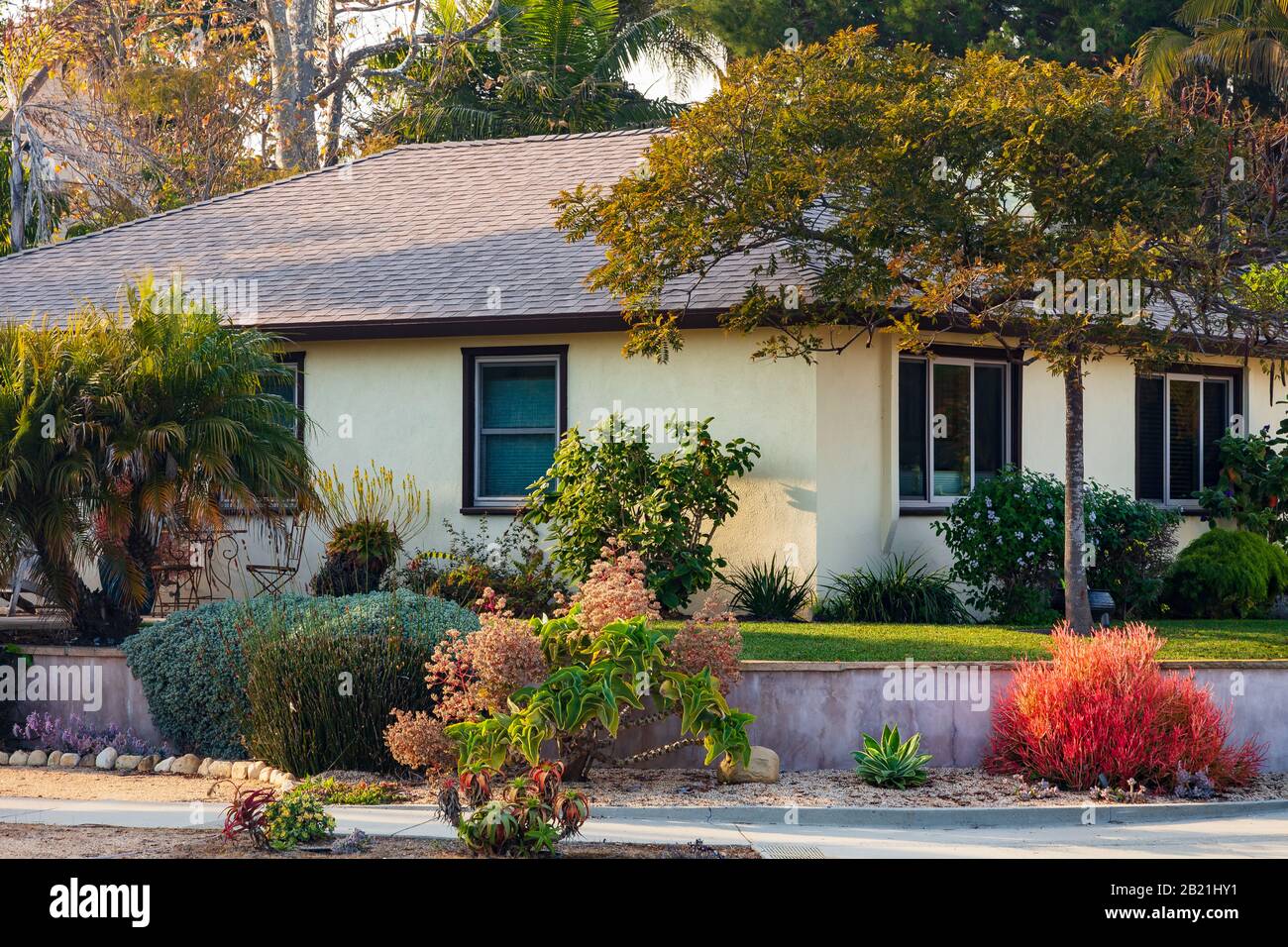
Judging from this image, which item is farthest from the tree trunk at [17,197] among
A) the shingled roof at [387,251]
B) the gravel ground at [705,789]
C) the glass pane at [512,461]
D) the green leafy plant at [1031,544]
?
the green leafy plant at [1031,544]

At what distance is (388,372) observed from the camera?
17.3 meters

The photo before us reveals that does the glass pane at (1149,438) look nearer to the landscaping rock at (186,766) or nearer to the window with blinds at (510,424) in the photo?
the window with blinds at (510,424)

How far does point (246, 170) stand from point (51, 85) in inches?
749

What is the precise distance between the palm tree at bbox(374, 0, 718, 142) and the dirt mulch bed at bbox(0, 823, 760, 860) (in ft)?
84.3

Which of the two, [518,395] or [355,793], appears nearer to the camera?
[355,793]

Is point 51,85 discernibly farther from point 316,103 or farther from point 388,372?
point 388,372

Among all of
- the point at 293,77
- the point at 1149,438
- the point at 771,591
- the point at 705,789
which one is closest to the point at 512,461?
the point at 771,591

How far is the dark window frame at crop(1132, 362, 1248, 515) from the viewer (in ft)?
61.7

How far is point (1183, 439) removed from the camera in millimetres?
19625

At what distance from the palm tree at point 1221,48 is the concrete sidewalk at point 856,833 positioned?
2261 cm

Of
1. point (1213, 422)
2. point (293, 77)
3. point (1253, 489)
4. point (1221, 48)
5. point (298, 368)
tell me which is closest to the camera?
point (298, 368)

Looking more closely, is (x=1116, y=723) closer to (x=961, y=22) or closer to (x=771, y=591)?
(x=771, y=591)

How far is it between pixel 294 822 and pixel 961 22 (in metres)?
Result: 27.4

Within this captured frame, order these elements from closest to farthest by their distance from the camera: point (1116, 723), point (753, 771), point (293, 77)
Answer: point (1116, 723) → point (753, 771) → point (293, 77)
